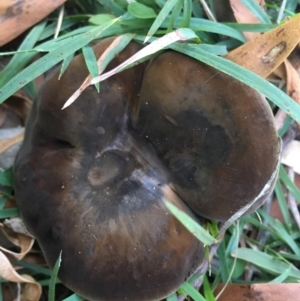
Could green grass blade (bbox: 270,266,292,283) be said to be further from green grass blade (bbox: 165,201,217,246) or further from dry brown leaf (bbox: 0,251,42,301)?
dry brown leaf (bbox: 0,251,42,301)

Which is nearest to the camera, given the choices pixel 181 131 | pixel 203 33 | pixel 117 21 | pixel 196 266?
pixel 181 131

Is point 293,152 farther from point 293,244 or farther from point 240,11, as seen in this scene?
point 240,11


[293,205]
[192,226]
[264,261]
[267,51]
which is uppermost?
[267,51]

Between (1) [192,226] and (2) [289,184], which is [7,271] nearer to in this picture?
(1) [192,226]

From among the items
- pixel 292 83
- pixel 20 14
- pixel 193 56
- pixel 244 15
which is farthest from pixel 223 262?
pixel 20 14

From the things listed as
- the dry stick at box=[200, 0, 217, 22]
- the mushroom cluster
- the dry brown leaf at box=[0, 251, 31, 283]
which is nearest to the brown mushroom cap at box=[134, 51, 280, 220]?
the mushroom cluster

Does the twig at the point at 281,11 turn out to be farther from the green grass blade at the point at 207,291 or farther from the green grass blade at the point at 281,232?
the green grass blade at the point at 207,291

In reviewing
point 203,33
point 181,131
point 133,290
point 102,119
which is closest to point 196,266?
point 133,290
